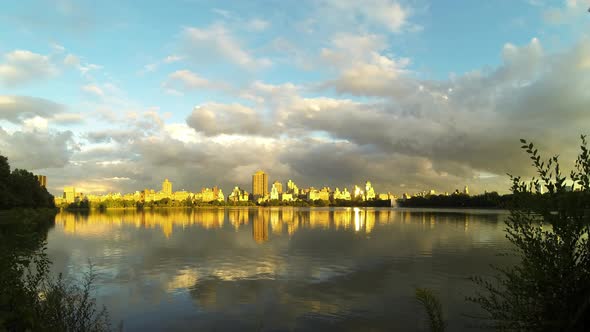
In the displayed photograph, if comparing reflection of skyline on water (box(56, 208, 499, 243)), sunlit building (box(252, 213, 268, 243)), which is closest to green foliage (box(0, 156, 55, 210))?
reflection of skyline on water (box(56, 208, 499, 243))

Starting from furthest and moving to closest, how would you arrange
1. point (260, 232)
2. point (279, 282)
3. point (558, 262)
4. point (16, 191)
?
point (16, 191), point (260, 232), point (279, 282), point (558, 262)

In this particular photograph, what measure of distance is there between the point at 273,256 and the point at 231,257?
388 centimetres

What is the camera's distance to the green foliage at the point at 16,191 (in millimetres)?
76262

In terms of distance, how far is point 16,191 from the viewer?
88375 mm

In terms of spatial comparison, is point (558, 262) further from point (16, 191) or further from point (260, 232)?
point (16, 191)

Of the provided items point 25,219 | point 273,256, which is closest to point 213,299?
point 25,219

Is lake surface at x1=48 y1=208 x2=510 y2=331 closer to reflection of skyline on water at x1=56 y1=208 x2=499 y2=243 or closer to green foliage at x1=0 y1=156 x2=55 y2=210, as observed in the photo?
reflection of skyline on water at x1=56 y1=208 x2=499 y2=243

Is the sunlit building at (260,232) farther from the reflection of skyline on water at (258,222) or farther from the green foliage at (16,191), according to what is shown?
the green foliage at (16,191)

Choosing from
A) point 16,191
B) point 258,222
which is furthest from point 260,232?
point 16,191

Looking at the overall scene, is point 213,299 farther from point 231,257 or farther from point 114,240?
point 114,240

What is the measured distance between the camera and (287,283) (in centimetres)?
2383

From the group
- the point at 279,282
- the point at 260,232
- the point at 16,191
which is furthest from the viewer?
the point at 16,191

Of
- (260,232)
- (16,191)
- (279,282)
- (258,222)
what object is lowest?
(258,222)

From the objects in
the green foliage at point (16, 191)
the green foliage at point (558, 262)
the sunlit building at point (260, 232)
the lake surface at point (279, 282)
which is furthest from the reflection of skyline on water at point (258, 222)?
the green foliage at point (558, 262)
